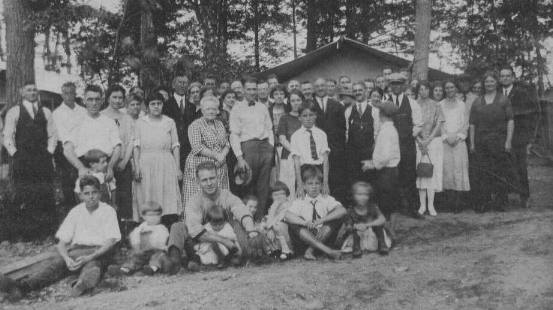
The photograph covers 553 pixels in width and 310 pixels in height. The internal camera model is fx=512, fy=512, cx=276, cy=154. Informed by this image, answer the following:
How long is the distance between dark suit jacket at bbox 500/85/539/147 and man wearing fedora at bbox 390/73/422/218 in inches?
57.1

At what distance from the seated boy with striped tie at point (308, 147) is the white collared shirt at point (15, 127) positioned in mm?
2785

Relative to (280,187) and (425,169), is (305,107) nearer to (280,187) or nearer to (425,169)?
(280,187)

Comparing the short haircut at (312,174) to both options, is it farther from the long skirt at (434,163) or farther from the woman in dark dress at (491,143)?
the woman in dark dress at (491,143)

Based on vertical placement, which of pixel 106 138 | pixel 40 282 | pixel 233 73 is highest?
pixel 233 73

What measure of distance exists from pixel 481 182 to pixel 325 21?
743 inches

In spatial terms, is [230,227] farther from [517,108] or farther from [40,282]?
[517,108]

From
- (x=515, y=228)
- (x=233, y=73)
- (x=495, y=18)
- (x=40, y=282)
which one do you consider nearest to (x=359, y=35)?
(x=495, y=18)

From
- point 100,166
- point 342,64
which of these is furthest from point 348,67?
point 100,166

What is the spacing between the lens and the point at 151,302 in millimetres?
3904

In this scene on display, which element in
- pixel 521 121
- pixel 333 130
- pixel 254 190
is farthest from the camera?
pixel 521 121

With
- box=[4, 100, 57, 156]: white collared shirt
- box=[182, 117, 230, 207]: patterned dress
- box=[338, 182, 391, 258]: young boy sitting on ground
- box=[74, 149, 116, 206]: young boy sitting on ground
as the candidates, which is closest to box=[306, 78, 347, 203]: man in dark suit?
box=[338, 182, 391, 258]: young boy sitting on ground

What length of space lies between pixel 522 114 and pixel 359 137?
2.44m

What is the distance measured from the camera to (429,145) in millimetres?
6902

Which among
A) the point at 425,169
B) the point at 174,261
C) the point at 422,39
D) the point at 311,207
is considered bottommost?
the point at 174,261
